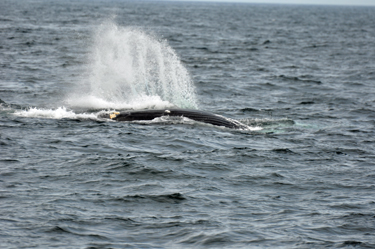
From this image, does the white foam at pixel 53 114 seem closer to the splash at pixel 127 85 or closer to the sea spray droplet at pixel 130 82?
the splash at pixel 127 85

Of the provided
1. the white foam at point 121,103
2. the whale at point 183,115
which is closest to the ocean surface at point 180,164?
the white foam at point 121,103

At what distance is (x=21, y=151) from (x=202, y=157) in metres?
5.22

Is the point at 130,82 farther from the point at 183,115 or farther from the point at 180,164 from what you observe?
the point at 180,164

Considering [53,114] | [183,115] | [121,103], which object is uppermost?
[183,115]

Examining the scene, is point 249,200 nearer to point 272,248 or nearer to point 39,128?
point 272,248

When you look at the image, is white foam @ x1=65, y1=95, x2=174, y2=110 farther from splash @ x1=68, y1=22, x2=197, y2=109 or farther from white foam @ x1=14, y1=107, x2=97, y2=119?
white foam @ x1=14, y1=107, x2=97, y2=119

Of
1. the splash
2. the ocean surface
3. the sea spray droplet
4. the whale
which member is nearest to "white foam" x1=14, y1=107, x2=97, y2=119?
the ocean surface

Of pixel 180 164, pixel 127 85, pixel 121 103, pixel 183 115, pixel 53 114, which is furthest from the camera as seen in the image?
pixel 127 85

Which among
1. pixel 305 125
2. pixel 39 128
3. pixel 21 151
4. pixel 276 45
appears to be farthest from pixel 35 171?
pixel 276 45

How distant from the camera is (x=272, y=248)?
10.6 meters

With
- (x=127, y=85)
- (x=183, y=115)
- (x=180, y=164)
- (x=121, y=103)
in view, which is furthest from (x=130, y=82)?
(x=180, y=164)

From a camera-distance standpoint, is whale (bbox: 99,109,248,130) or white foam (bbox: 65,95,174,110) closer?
whale (bbox: 99,109,248,130)

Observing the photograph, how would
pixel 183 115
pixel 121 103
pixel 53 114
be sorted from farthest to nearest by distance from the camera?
pixel 121 103
pixel 53 114
pixel 183 115

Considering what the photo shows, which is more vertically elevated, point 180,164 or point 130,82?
point 130,82
